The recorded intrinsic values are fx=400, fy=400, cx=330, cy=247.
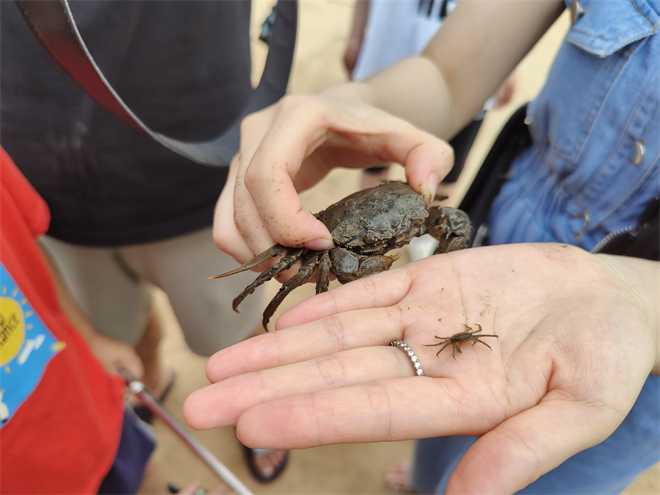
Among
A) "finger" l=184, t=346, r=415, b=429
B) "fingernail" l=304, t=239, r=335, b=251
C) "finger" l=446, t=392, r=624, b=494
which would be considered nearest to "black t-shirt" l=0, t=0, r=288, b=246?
"fingernail" l=304, t=239, r=335, b=251

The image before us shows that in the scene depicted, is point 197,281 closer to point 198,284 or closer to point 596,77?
point 198,284

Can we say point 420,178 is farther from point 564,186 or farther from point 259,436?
point 259,436

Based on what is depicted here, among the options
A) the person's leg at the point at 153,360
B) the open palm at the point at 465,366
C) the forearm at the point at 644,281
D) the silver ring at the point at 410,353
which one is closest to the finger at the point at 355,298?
the open palm at the point at 465,366

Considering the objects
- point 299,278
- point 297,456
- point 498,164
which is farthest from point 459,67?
point 297,456

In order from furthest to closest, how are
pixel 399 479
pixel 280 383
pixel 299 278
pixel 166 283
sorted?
pixel 399 479 < pixel 166 283 < pixel 299 278 < pixel 280 383

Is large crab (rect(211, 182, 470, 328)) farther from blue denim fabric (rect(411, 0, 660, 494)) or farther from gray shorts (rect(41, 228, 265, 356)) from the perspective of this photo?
gray shorts (rect(41, 228, 265, 356))

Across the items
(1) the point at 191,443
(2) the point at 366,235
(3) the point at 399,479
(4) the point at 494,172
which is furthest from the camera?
(3) the point at 399,479
